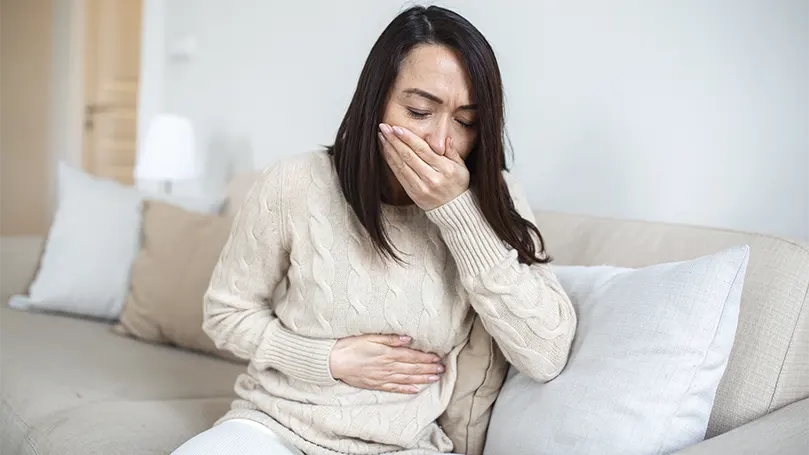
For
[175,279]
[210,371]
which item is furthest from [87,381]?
[175,279]

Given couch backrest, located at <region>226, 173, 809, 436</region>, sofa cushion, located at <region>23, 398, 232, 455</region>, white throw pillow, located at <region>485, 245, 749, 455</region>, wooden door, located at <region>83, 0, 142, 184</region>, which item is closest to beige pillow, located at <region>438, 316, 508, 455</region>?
white throw pillow, located at <region>485, 245, 749, 455</region>

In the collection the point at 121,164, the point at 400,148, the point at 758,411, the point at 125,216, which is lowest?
the point at 121,164

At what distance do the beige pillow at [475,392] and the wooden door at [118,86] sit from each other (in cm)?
421

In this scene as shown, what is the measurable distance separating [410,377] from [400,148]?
0.38 meters

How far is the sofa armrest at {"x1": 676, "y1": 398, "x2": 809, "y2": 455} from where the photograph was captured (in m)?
0.96

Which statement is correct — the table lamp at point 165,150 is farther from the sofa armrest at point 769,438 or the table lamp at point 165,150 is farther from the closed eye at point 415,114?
the sofa armrest at point 769,438

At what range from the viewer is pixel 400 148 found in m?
1.24

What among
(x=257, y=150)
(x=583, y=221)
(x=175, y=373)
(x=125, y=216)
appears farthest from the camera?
(x=257, y=150)

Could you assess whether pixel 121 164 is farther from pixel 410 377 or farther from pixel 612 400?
pixel 612 400

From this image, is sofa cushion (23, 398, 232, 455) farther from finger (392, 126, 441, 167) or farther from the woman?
finger (392, 126, 441, 167)

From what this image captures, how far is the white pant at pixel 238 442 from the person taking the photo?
1212 mm

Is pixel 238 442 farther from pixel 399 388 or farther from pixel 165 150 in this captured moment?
pixel 165 150

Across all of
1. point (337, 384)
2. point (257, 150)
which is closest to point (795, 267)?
point (337, 384)

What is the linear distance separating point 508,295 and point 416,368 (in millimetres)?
225
